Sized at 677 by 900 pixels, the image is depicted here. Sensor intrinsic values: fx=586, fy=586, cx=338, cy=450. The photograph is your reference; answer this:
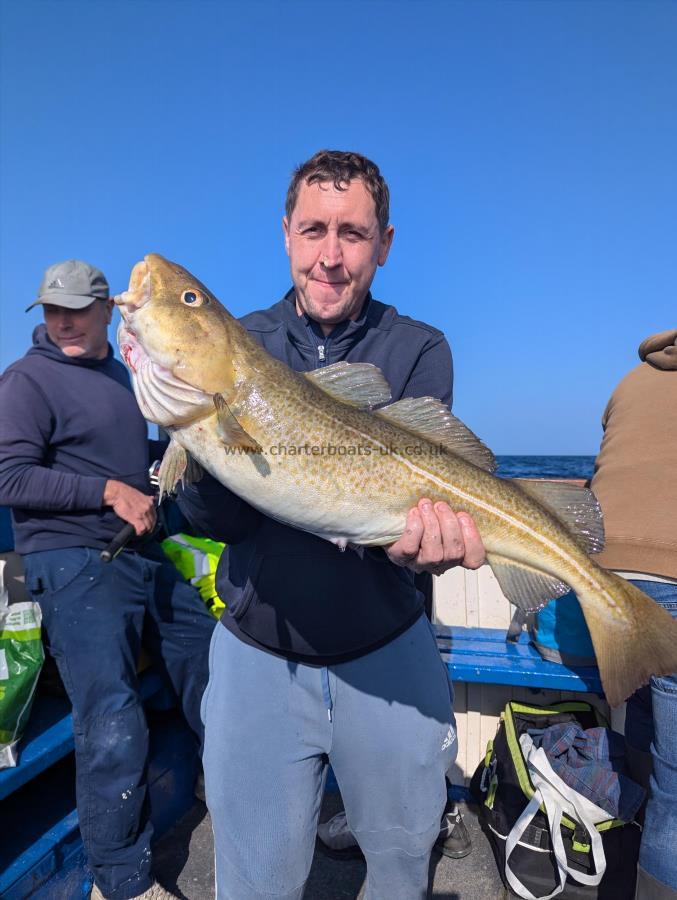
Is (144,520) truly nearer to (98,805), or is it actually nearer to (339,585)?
(98,805)

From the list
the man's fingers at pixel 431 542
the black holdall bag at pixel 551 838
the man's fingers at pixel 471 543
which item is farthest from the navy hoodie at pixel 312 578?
the black holdall bag at pixel 551 838

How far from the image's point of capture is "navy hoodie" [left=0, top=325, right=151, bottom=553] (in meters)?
3.96

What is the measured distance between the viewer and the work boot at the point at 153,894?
3.39m

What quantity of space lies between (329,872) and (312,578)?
9.16ft

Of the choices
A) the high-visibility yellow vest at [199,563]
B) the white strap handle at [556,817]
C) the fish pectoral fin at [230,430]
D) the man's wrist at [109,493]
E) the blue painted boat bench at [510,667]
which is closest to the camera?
the fish pectoral fin at [230,430]

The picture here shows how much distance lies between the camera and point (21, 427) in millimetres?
4023

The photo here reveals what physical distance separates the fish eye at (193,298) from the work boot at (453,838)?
3888 millimetres

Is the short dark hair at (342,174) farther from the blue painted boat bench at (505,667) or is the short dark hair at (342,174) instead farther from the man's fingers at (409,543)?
the blue painted boat bench at (505,667)

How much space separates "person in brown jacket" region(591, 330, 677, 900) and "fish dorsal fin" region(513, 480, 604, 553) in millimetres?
882

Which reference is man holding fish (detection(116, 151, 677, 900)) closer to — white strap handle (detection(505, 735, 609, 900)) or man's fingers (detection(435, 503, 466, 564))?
man's fingers (detection(435, 503, 466, 564))

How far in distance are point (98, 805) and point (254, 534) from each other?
6.84 feet

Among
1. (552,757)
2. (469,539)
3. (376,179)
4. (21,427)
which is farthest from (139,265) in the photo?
(552,757)

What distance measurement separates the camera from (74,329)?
460cm

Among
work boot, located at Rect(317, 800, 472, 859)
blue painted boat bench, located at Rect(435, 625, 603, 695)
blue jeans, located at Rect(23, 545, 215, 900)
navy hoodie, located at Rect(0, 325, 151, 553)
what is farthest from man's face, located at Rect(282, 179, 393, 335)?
work boot, located at Rect(317, 800, 472, 859)
